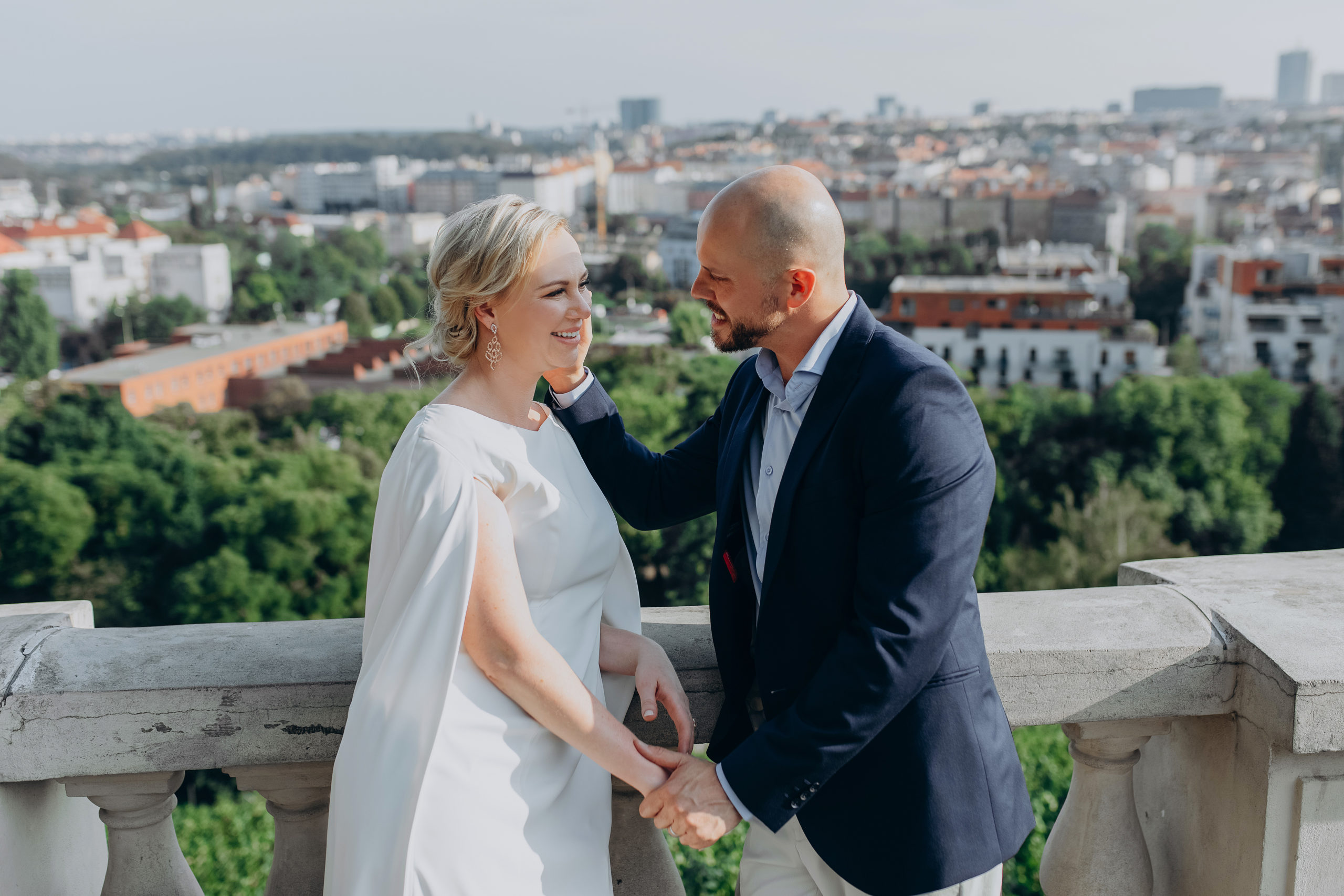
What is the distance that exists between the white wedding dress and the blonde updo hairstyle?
0.39 feet

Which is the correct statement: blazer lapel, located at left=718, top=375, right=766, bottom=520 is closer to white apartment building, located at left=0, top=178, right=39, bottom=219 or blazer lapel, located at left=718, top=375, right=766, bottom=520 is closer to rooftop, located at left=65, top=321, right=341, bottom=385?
rooftop, located at left=65, top=321, right=341, bottom=385

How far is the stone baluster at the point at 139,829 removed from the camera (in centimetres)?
125

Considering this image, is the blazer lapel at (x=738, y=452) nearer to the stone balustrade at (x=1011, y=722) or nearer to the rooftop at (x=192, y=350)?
the stone balustrade at (x=1011, y=722)

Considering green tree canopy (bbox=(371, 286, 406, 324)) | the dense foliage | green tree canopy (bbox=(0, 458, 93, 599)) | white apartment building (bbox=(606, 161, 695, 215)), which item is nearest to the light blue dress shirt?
the dense foliage

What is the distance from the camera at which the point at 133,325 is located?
49.6 meters

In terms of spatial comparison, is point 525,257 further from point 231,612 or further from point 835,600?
point 231,612

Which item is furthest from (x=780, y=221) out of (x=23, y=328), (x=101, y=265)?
(x=101, y=265)

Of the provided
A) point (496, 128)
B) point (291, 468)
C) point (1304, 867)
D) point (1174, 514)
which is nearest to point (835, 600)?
point (1304, 867)

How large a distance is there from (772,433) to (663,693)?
30 cm

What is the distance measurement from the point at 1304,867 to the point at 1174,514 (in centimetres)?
2360

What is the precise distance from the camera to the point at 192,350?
125ft

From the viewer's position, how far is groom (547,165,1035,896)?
3.76 ft

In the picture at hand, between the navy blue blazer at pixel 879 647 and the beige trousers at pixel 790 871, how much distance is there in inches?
1.3

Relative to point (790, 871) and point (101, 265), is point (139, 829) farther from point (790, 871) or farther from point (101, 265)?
point (101, 265)
